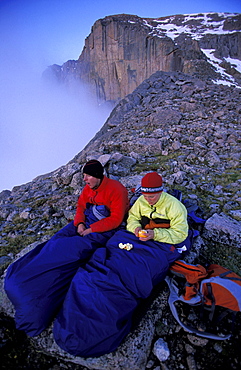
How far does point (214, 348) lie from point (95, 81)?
58516 mm

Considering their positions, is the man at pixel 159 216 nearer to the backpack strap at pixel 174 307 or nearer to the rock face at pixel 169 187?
the backpack strap at pixel 174 307

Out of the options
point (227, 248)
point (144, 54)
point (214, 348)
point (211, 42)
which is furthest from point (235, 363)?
point (211, 42)

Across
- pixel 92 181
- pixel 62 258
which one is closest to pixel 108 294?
pixel 62 258

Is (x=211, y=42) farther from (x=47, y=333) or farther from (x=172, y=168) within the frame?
(x=47, y=333)

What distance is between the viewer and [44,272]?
222 centimetres

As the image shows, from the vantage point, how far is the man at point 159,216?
2529 millimetres

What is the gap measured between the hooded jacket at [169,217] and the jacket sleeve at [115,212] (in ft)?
0.87

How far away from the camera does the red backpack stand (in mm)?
2014

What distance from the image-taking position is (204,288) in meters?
2.18

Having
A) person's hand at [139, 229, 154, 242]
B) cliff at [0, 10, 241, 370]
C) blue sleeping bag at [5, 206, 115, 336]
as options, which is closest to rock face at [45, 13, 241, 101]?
cliff at [0, 10, 241, 370]

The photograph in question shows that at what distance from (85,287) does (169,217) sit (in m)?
1.37

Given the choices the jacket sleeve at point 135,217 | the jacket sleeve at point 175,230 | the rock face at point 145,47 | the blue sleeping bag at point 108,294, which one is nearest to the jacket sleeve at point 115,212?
the jacket sleeve at point 135,217

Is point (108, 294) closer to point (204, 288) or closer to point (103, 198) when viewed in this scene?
point (204, 288)

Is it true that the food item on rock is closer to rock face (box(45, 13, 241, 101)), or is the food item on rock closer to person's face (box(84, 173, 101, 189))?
person's face (box(84, 173, 101, 189))
